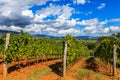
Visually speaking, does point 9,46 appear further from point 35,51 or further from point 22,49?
point 35,51

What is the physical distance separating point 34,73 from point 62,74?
14.8ft

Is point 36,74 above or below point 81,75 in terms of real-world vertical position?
above

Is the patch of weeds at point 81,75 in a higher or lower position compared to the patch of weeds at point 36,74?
lower

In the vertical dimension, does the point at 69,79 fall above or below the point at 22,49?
below

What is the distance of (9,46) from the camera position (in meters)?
31.9

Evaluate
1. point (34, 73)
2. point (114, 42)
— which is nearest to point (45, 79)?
point (34, 73)

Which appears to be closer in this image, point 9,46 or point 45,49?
point 9,46

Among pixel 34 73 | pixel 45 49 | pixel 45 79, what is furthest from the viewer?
pixel 45 49

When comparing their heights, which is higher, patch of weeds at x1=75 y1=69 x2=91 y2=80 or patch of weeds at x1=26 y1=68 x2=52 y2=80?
patch of weeds at x1=26 y1=68 x2=52 y2=80

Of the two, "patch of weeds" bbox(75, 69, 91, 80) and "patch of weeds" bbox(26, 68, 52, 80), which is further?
"patch of weeds" bbox(75, 69, 91, 80)

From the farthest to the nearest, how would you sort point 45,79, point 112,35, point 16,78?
1. point 112,35
2. point 45,79
3. point 16,78

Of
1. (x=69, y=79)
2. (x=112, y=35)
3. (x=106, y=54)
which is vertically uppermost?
(x=112, y=35)

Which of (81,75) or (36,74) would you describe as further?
(81,75)

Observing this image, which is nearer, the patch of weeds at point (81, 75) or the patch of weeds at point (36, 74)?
the patch of weeds at point (36, 74)
